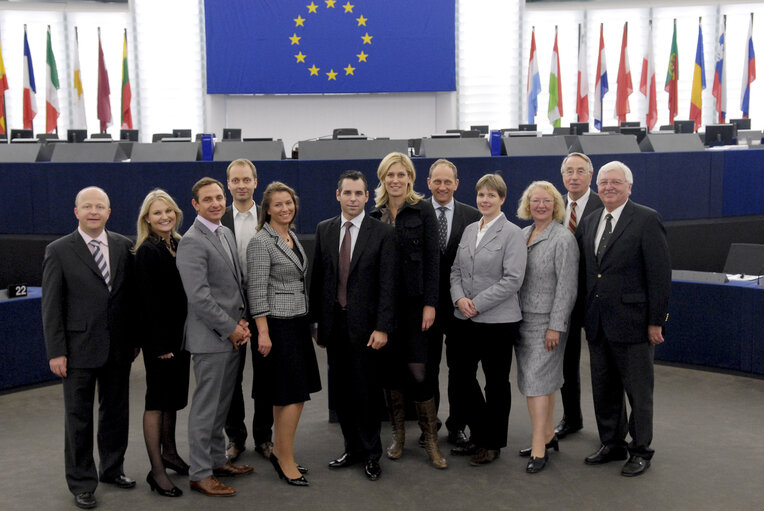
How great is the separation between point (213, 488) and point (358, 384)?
86 cm

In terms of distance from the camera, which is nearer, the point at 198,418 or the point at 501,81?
the point at 198,418

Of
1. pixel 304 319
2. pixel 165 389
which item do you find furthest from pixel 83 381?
pixel 304 319

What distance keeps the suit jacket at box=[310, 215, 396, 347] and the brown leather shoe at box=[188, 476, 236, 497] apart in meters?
0.86

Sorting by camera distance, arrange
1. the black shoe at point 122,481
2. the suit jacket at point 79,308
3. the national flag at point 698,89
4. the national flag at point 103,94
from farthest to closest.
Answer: the national flag at point 103,94 < the national flag at point 698,89 < the black shoe at point 122,481 < the suit jacket at point 79,308

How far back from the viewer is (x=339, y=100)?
1535 cm

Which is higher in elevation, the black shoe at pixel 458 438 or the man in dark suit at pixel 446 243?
the man in dark suit at pixel 446 243

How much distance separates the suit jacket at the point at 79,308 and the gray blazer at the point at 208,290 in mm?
341

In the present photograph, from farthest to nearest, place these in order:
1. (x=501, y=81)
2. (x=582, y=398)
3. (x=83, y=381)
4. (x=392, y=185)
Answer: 1. (x=501, y=81)
2. (x=582, y=398)
3. (x=392, y=185)
4. (x=83, y=381)

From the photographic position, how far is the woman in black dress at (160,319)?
12.4 ft

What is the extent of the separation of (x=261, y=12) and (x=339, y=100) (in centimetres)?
212

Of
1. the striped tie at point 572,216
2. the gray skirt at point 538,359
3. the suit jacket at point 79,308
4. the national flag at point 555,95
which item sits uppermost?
the national flag at point 555,95

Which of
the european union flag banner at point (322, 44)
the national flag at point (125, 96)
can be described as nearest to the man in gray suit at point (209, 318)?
the european union flag banner at point (322, 44)

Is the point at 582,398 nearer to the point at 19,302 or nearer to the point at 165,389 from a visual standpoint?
the point at 165,389

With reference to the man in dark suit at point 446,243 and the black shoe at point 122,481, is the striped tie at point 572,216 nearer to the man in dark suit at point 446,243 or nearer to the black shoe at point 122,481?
the man in dark suit at point 446,243
